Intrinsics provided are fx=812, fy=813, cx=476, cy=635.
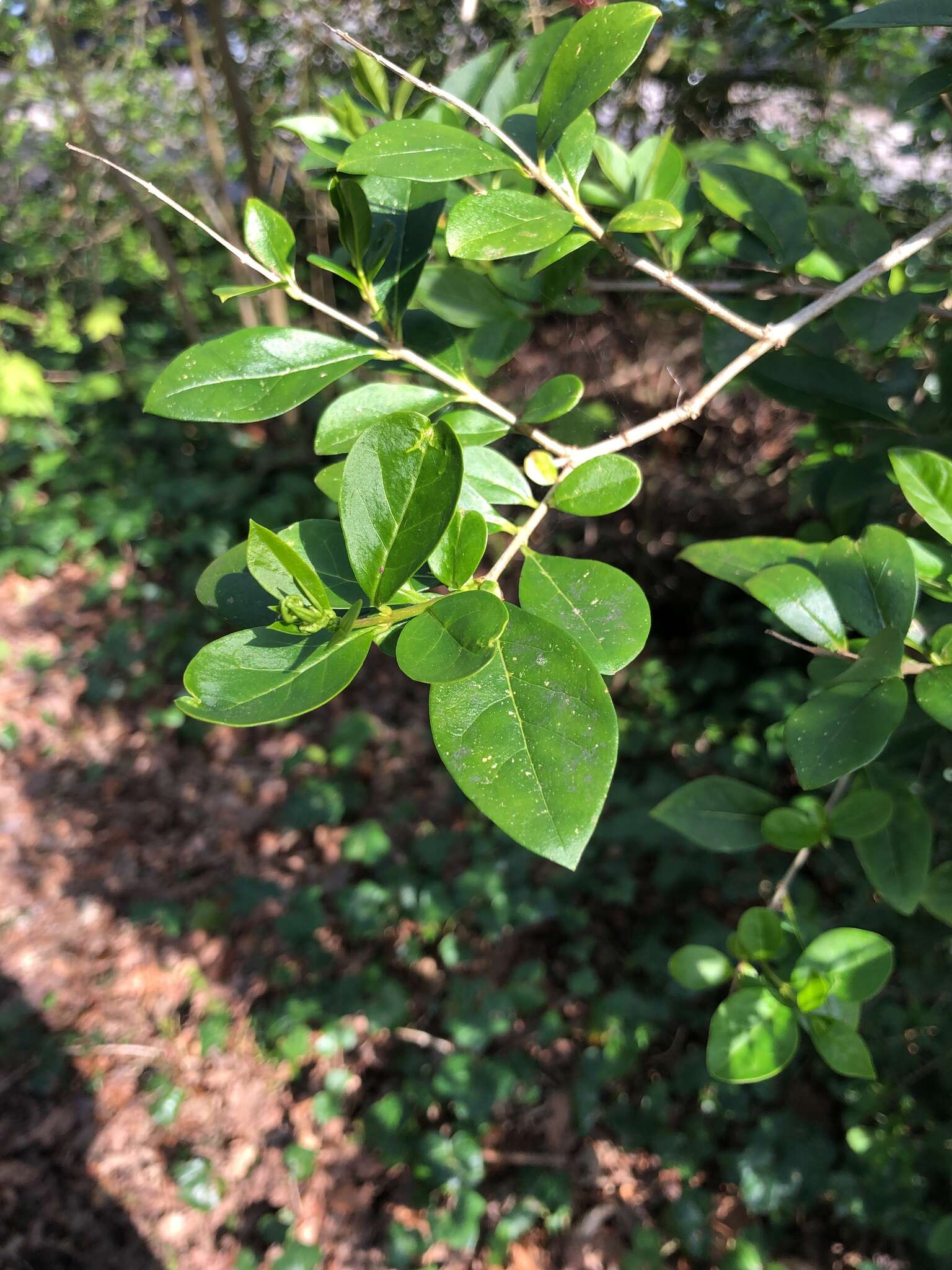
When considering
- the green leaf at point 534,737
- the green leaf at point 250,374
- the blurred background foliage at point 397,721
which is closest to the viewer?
the green leaf at point 534,737

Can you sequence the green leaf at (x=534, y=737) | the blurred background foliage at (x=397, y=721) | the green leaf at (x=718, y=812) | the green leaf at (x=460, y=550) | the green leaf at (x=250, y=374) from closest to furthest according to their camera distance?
the green leaf at (x=534, y=737)
the green leaf at (x=460, y=550)
the green leaf at (x=250, y=374)
the green leaf at (x=718, y=812)
the blurred background foliage at (x=397, y=721)

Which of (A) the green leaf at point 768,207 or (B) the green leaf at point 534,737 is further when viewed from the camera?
(A) the green leaf at point 768,207

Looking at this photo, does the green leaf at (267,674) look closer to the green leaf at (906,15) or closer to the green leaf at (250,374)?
the green leaf at (250,374)

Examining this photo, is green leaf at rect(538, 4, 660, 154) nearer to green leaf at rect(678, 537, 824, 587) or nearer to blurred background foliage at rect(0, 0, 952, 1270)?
green leaf at rect(678, 537, 824, 587)

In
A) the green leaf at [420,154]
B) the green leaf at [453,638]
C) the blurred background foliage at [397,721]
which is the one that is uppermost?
the green leaf at [420,154]

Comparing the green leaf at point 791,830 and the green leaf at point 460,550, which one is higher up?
the green leaf at point 460,550

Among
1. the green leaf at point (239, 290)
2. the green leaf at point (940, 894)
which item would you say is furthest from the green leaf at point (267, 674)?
the green leaf at point (940, 894)
